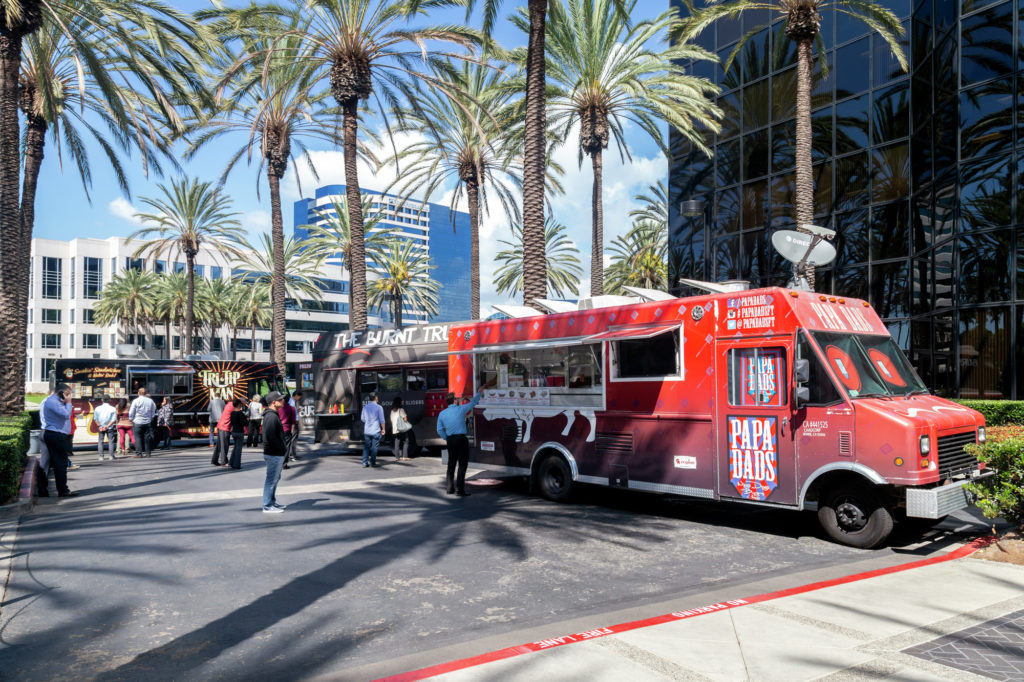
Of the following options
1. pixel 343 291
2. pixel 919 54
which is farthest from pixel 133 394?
pixel 343 291

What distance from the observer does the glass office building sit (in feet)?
58.4

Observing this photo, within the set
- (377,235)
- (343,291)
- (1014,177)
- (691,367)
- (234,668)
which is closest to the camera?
(234,668)

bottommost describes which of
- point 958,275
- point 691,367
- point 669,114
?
point 691,367

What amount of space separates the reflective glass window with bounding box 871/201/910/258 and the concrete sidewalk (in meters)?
17.8

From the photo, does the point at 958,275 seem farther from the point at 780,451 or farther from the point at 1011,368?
the point at 780,451

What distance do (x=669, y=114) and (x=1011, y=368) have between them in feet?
40.1

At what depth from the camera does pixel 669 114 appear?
2358 centimetres

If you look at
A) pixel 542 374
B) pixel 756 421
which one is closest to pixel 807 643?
pixel 756 421

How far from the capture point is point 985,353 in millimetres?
18125

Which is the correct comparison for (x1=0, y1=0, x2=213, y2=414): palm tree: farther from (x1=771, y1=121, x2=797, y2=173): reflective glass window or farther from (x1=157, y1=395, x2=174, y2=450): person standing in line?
(x1=771, y1=121, x2=797, y2=173): reflective glass window

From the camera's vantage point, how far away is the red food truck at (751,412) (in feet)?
26.8

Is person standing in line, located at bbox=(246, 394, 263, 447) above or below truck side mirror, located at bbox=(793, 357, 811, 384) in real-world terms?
below

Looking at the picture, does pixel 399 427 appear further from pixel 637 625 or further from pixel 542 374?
pixel 637 625

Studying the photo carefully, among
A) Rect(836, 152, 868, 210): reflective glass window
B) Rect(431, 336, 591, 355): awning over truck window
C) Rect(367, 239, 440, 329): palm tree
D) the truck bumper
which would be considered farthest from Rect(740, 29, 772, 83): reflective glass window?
Rect(367, 239, 440, 329): palm tree
